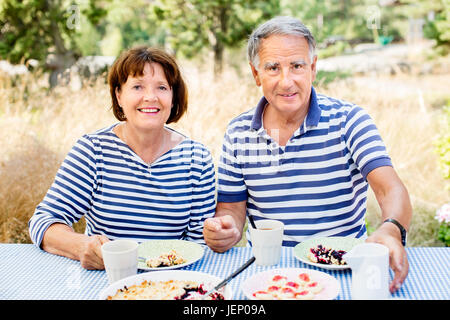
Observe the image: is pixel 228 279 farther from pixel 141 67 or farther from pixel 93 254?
pixel 141 67

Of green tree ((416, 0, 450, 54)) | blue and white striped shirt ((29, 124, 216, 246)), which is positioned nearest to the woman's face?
blue and white striped shirt ((29, 124, 216, 246))

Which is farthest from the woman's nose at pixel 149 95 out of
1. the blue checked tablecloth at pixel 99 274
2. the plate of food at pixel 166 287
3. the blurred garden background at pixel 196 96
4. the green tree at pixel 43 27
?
the green tree at pixel 43 27

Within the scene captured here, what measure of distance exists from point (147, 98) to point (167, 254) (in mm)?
756

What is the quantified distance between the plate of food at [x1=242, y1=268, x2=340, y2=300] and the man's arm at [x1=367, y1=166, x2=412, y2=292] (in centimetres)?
19

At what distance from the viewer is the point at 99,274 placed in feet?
5.62

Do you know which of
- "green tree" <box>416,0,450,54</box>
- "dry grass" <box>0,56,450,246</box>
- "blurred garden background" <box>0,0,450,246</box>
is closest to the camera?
"dry grass" <box>0,56,450,246</box>

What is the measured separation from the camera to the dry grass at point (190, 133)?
3.89 m

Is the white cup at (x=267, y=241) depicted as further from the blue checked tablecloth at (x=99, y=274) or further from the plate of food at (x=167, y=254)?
the plate of food at (x=167, y=254)

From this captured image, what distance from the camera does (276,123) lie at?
238cm

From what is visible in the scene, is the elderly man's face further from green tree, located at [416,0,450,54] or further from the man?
green tree, located at [416,0,450,54]

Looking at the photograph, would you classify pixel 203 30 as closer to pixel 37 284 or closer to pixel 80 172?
pixel 80 172

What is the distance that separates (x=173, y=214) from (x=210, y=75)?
473 cm

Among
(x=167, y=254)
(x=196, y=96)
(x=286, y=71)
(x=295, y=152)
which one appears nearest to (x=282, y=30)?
(x=286, y=71)

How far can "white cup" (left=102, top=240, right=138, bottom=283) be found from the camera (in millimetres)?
1547
